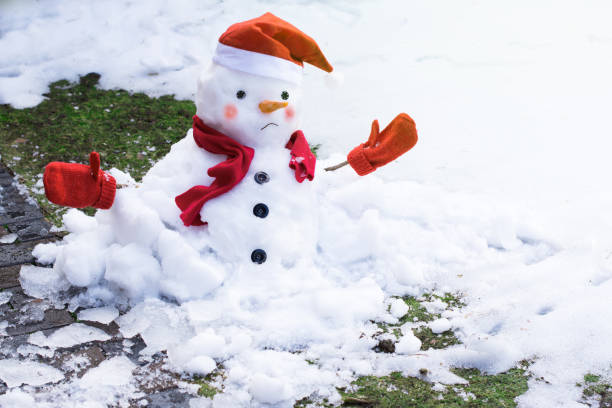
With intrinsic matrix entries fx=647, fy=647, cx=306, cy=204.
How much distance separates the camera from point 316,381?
79.4 inches

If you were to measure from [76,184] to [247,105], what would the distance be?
27.3 inches

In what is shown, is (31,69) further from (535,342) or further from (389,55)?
(535,342)

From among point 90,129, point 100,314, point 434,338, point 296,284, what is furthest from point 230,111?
point 90,129

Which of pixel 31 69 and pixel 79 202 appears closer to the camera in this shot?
pixel 79 202

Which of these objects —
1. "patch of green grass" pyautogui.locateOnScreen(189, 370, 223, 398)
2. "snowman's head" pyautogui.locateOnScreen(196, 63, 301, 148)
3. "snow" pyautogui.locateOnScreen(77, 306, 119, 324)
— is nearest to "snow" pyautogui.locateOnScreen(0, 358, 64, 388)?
"snow" pyautogui.locateOnScreen(77, 306, 119, 324)

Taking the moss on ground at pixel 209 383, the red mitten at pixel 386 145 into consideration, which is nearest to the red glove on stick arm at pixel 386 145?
the red mitten at pixel 386 145

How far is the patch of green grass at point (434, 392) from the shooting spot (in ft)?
6.24

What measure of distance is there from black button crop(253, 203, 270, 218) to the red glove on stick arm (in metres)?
0.44

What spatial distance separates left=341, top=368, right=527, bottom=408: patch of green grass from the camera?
1901 mm

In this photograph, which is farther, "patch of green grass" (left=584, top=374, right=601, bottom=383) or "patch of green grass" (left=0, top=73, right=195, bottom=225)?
"patch of green grass" (left=0, top=73, right=195, bottom=225)

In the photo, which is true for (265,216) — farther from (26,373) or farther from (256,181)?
(26,373)

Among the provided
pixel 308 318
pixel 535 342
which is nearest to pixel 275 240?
pixel 308 318

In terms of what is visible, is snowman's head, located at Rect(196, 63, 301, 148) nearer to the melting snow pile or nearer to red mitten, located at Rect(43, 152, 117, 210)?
the melting snow pile

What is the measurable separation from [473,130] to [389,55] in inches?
45.5
